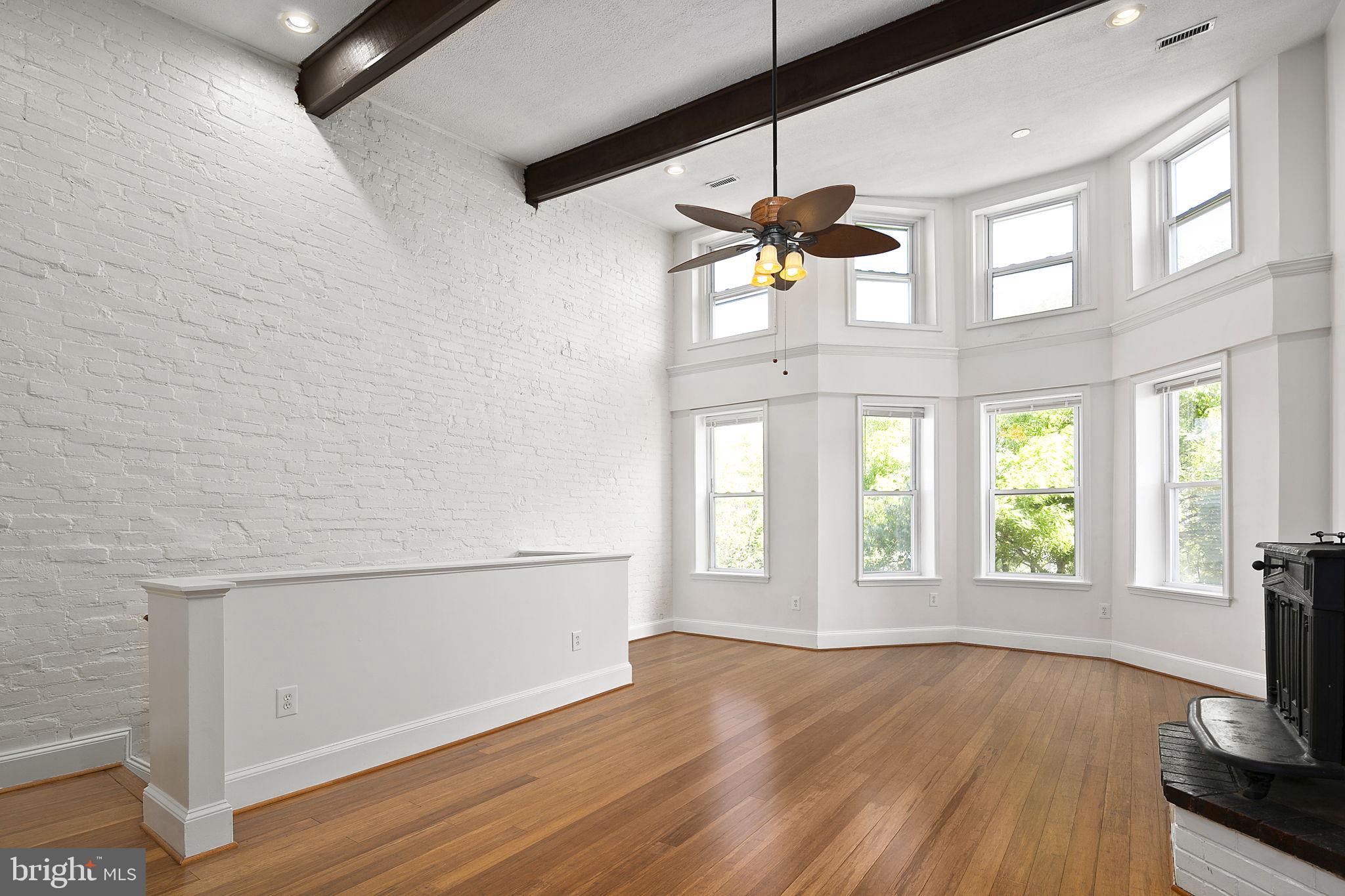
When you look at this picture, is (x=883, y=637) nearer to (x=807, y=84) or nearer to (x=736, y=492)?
(x=736, y=492)

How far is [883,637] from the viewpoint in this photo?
6547 millimetres

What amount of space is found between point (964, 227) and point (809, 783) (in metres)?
5.34

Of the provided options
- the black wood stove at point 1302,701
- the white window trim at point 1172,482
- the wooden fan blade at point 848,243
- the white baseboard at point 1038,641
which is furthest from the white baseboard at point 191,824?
the white window trim at point 1172,482

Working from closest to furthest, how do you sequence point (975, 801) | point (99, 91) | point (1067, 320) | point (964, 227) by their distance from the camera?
point (975, 801) < point (99, 91) < point (1067, 320) < point (964, 227)

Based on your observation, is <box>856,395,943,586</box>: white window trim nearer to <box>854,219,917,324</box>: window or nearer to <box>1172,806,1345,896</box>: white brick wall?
<box>854,219,917,324</box>: window

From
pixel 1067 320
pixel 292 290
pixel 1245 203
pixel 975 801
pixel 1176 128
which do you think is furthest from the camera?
pixel 1067 320

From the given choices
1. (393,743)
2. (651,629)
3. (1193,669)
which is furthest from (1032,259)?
(393,743)

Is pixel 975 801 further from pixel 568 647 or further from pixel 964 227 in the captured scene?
pixel 964 227

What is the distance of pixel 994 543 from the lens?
6.58 m

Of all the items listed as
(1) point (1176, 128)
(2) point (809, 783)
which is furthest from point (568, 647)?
(1) point (1176, 128)

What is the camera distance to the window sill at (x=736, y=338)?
276 inches

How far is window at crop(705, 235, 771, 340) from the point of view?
724cm

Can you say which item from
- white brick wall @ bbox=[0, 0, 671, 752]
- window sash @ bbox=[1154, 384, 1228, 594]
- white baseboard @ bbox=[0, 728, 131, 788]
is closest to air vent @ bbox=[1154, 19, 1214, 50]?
window sash @ bbox=[1154, 384, 1228, 594]

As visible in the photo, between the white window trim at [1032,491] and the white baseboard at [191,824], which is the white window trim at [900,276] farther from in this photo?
the white baseboard at [191,824]
